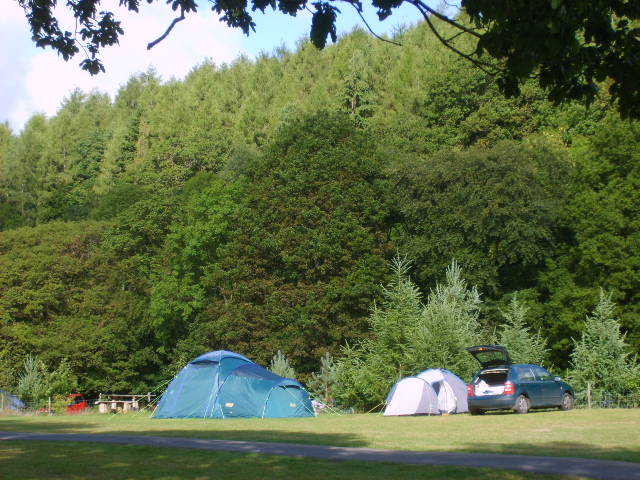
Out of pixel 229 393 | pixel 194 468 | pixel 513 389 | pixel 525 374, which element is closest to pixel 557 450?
pixel 194 468

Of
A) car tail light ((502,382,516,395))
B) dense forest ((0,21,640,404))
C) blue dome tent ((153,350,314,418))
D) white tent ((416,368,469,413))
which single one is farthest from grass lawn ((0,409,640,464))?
dense forest ((0,21,640,404))

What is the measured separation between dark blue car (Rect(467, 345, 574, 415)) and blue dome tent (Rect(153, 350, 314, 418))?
6830mm

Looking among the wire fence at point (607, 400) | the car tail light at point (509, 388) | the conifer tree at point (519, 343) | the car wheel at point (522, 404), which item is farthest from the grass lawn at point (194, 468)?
the conifer tree at point (519, 343)

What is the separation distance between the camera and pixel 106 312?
185ft

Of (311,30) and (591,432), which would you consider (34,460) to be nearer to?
(311,30)

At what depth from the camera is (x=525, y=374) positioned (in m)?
24.6

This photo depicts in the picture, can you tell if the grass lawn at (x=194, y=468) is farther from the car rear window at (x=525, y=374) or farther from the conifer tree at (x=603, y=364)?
the conifer tree at (x=603, y=364)

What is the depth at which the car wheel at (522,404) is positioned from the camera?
2407 centimetres

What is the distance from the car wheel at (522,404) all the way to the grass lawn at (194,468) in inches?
528

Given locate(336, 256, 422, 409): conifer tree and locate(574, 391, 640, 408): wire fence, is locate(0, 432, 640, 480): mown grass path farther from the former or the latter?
locate(574, 391, 640, 408): wire fence

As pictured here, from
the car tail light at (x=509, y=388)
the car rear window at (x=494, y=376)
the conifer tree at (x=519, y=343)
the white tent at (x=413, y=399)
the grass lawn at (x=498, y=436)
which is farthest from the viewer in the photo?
the conifer tree at (x=519, y=343)

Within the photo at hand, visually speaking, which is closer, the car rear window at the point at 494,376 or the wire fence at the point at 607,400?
the car rear window at the point at 494,376

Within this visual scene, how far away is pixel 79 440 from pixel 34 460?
12.3ft

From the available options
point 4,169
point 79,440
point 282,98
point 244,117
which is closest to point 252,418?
point 79,440
